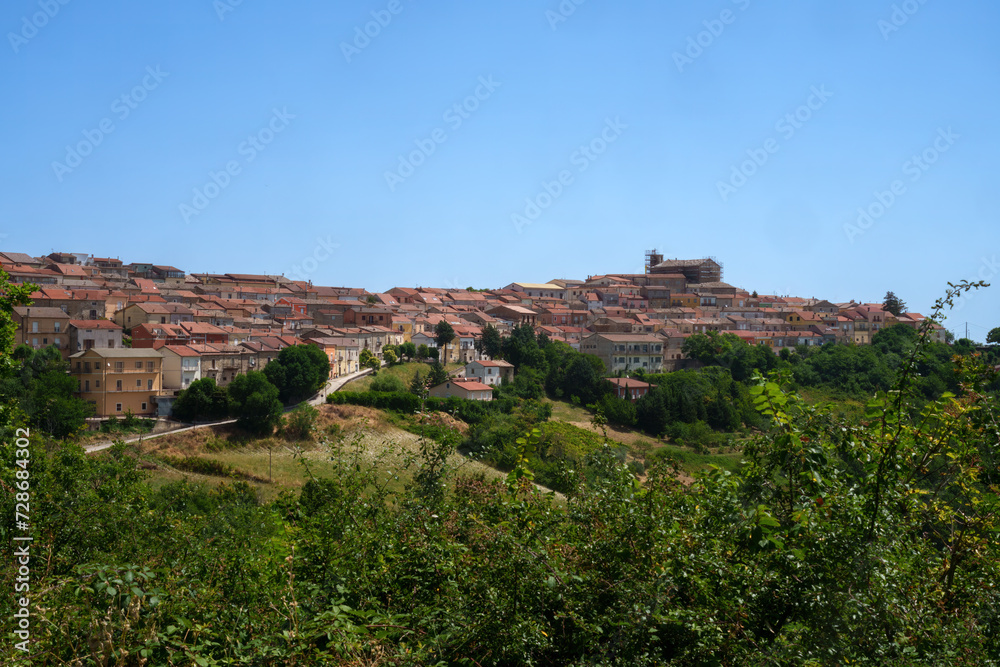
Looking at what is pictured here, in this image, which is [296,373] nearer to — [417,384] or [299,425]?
[299,425]

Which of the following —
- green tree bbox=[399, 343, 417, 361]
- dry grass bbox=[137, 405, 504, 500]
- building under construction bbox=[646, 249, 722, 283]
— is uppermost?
building under construction bbox=[646, 249, 722, 283]

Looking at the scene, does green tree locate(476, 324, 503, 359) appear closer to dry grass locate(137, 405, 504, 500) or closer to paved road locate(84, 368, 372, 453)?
paved road locate(84, 368, 372, 453)

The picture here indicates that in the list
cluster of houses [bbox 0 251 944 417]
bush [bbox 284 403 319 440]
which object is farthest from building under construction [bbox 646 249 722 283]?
bush [bbox 284 403 319 440]

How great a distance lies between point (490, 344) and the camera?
4400 cm

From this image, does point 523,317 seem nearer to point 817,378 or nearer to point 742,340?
point 742,340

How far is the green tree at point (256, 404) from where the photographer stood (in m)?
29.4

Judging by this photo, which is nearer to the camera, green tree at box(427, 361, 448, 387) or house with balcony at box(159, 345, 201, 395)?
house with balcony at box(159, 345, 201, 395)

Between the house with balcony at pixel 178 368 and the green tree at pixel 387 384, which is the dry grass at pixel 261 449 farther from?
the house with balcony at pixel 178 368

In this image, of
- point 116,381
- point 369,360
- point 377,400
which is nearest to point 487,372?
point 369,360

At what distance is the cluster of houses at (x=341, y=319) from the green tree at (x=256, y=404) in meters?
2.86

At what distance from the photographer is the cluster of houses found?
32.6 meters

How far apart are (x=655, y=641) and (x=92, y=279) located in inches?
2088

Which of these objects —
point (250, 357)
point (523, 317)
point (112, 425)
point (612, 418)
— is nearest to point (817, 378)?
point (612, 418)

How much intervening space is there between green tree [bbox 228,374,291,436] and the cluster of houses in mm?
2856
